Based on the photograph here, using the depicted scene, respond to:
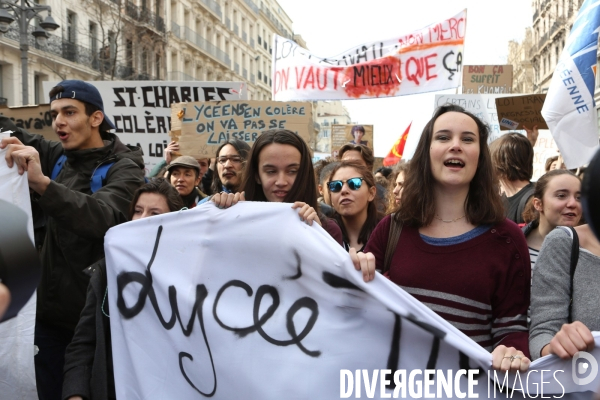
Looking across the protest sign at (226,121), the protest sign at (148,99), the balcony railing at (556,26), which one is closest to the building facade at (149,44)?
the protest sign at (148,99)

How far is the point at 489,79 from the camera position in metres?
15.1

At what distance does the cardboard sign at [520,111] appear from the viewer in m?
7.30

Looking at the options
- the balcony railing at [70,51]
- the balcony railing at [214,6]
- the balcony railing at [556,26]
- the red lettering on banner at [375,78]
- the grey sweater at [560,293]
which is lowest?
the grey sweater at [560,293]

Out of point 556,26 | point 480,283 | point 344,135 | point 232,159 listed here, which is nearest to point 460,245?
point 480,283

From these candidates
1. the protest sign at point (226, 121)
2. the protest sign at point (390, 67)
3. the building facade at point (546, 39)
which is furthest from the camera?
the building facade at point (546, 39)

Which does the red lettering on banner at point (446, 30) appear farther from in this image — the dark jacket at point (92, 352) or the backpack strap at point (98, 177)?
the dark jacket at point (92, 352)

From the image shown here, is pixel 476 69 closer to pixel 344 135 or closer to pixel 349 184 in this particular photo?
pixel 344 135

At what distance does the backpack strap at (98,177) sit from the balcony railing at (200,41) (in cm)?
3825

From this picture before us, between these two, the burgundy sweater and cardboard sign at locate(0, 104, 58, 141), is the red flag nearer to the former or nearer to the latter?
cardboard sign at locate(0, 104, 58, 141)

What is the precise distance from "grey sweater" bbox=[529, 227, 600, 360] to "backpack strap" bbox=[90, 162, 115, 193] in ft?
6.65

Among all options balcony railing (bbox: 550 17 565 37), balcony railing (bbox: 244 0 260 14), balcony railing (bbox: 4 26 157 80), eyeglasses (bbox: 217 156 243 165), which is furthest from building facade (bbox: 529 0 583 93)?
eyeglasses (bbox: 217 156 243 165)

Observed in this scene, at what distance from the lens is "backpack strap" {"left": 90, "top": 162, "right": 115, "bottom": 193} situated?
3242 millimetres

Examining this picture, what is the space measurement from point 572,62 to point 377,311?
3.55 m

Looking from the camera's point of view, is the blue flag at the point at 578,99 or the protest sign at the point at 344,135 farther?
the protest sign at the point at 344,135
